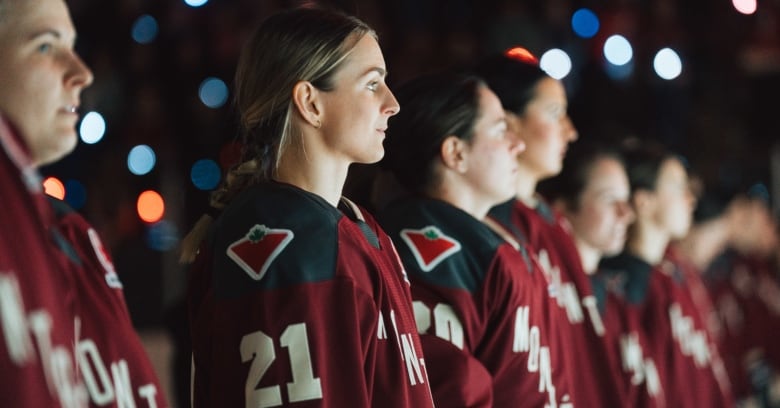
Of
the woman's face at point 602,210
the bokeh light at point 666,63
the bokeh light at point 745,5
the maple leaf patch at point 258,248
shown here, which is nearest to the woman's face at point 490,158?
the maple leaf patch at point 258,248

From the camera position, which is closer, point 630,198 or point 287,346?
point 287,346

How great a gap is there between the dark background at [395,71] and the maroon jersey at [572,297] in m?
1.12

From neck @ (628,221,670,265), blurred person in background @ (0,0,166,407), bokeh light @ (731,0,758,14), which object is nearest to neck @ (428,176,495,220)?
blurred person in background @ (0,0,166,407)

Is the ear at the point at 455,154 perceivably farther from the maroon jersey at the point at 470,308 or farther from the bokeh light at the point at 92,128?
the bokeh light at the point at 92,128

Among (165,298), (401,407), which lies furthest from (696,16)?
(401,407)

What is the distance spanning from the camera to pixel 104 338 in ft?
6.39

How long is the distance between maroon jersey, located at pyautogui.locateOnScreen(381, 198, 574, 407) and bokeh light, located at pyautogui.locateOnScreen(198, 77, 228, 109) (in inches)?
142

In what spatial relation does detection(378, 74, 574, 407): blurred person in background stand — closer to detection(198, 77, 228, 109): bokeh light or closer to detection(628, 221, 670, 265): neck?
detection(628, 221, 670, 265): neck

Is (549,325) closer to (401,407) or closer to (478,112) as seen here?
(478,112)

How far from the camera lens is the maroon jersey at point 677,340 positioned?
14.8 ft

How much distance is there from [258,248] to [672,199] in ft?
9.78

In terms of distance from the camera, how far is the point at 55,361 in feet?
5.06

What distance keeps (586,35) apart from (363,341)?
555 centimetres

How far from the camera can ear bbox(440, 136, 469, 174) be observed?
304cm
